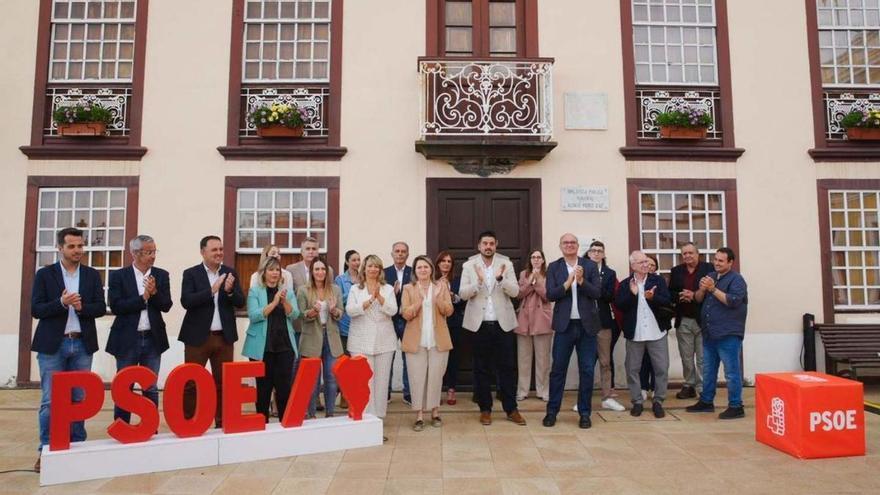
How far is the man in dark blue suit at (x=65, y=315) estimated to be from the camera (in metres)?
Result: 5.30

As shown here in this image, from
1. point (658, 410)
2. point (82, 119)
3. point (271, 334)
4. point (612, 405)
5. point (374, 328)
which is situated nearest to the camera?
point (271, 334)

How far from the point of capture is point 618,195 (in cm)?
895

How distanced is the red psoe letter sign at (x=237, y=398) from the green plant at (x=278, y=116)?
4.40 meters

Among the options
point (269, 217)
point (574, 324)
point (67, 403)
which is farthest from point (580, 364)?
point (269, 217)

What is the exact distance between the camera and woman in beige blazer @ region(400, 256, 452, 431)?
6.43 m

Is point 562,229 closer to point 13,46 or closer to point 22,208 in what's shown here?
point 22,208

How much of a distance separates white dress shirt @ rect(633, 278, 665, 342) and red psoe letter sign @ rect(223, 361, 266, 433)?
13.8ft

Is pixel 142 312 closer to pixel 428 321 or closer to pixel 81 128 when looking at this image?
pixel 428 321

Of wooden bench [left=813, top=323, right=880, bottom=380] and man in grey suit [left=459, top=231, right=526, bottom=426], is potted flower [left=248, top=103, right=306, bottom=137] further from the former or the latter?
wooden bench [left=813, top=323, right=880, bottom=380]

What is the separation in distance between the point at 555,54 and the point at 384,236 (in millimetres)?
3757

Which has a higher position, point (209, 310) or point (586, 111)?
point (586, 111)

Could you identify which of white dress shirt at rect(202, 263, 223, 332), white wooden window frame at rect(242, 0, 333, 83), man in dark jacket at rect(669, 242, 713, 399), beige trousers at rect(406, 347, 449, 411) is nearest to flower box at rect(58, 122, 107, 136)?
white wooden window frame at rect(242, 0, 333, 83)

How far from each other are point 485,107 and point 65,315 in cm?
583

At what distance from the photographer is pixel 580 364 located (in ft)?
21.9
